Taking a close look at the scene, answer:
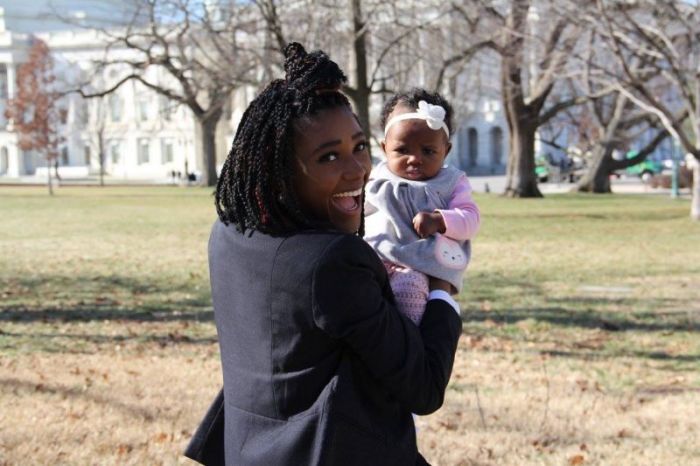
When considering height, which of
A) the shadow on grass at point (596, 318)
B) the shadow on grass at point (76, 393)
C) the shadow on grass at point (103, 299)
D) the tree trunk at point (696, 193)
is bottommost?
the shadow on grass at point (103, 299)

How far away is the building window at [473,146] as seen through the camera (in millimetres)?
84562

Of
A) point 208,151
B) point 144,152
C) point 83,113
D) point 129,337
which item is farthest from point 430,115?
point 144,152

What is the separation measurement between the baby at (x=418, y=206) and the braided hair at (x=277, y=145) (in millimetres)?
362

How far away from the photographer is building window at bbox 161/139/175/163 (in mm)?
89062

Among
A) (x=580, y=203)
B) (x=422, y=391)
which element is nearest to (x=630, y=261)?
(x=422, y=391)

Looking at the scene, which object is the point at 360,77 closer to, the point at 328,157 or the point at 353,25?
the point at 353,25

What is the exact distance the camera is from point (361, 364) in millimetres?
2223

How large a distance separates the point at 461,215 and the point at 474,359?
15.9ft

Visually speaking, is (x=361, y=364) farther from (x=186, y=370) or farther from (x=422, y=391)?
(x=186, y=370)

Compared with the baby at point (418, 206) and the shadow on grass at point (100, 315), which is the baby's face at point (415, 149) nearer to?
the baby at point (418, 206)

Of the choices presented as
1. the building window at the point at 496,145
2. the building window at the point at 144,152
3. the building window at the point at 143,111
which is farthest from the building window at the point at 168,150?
the building window at the point at 496,145

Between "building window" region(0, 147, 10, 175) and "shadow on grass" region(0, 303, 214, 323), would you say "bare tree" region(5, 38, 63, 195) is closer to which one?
"building window" region(0, 147, 10, 175)

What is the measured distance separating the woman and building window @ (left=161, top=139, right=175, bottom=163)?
8845 centimetres

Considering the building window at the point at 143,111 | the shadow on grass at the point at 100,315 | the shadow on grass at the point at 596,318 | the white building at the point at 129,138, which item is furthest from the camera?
the building window at the point at 143,111
